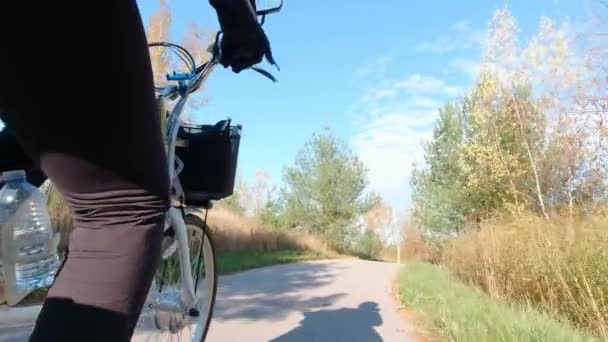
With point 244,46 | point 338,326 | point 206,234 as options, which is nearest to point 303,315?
point 338,326

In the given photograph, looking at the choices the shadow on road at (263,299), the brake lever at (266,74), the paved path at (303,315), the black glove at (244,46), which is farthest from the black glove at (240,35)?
the shadow on road at (263,299)

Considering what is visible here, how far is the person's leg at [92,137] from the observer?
0.90m

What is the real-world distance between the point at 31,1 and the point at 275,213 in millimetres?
38760

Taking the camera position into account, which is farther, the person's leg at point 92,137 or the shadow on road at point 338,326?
the shadow on road at point 338,326

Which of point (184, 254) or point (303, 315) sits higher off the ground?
point (184, 254)

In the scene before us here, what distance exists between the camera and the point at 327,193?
122ft

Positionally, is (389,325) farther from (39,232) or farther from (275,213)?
(275,213)

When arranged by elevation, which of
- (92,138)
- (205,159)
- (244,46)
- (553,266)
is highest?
(244,46)

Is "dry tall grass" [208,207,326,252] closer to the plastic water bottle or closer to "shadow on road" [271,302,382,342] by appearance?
"shadow on road" [271,302,382,342]

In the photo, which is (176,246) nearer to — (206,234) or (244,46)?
(206,234)

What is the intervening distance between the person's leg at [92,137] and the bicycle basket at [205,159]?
4.36ft

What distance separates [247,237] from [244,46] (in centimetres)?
1806

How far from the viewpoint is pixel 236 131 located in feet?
8.14

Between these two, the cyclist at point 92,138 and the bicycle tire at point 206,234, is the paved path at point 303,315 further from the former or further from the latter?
the cyclist at point 92,138
